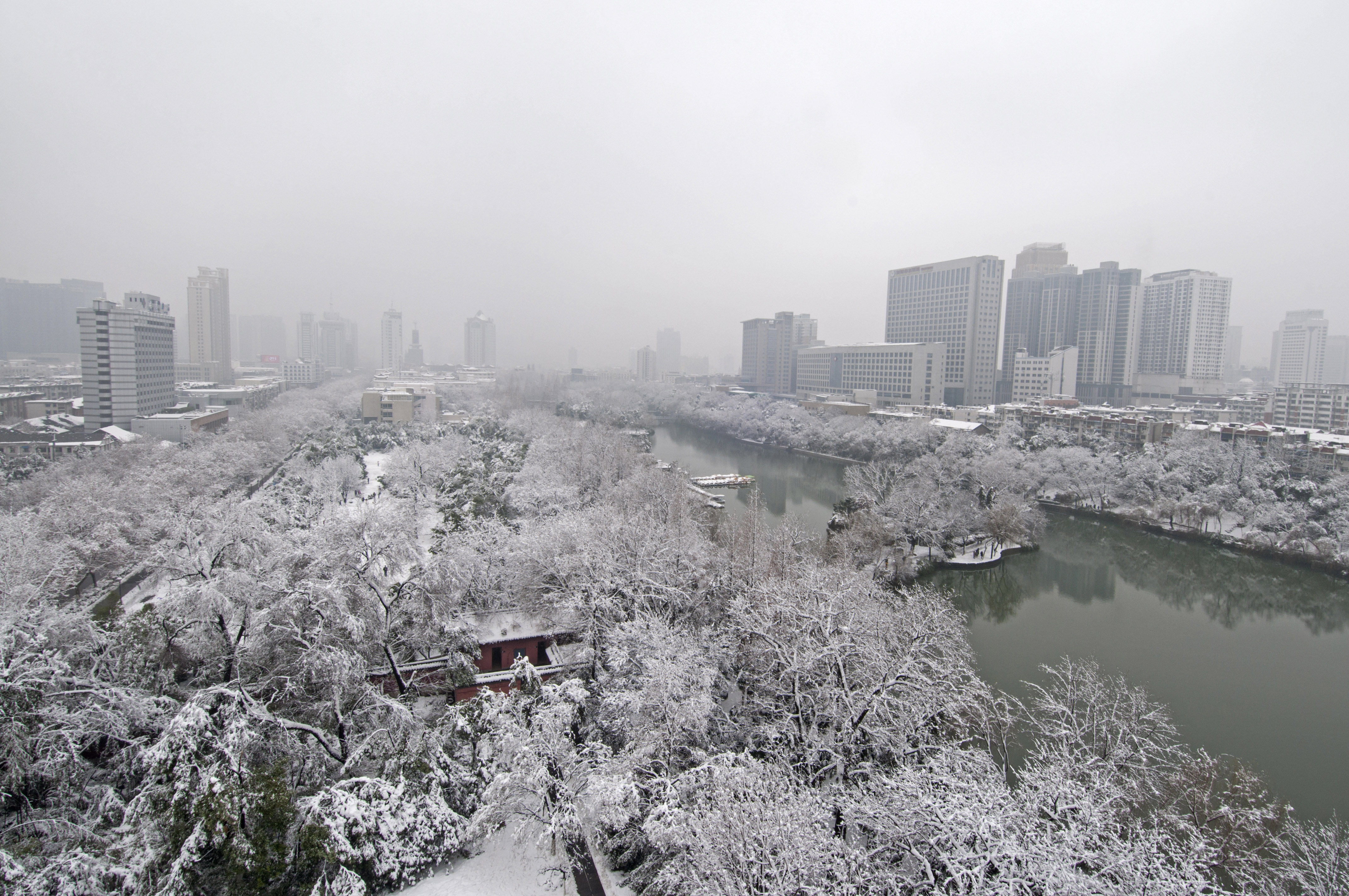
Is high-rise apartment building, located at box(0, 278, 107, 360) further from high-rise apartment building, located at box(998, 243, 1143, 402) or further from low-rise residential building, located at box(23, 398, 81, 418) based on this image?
high-rise apartment building, located at box(998, 243, 1143, 402)

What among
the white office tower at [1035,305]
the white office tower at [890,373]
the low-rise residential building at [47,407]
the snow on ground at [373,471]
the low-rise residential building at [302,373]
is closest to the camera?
the snow on ground at [373,471]

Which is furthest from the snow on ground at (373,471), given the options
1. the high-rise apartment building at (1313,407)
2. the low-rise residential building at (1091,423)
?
the high-rise apartment building at (1313,407)

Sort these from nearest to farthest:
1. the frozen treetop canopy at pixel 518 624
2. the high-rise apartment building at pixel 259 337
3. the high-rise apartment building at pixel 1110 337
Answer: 1. the frozen treetop canopy at pixel 518 624
2. the high-rise apartment building at pixel 1110 337
3. the high-rise apartment building at pixel 259 337

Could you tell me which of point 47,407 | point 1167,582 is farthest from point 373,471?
point 1167,582

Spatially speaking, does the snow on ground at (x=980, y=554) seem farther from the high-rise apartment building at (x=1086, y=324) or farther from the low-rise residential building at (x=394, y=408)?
the high-rise apartment building at (x=1086, y=324)

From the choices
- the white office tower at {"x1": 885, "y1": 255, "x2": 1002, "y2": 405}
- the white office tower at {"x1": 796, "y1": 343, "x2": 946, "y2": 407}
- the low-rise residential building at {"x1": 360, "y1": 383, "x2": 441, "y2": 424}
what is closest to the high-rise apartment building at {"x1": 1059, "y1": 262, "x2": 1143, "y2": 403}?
the white office tower at {"x1": 885, "y1": 255, "x2": 1002, "y2": 405}

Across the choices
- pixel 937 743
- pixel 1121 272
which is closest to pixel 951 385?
pixel 1121 272

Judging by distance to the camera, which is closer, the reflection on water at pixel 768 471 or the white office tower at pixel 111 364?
the reflection on water at pixel 768 471
